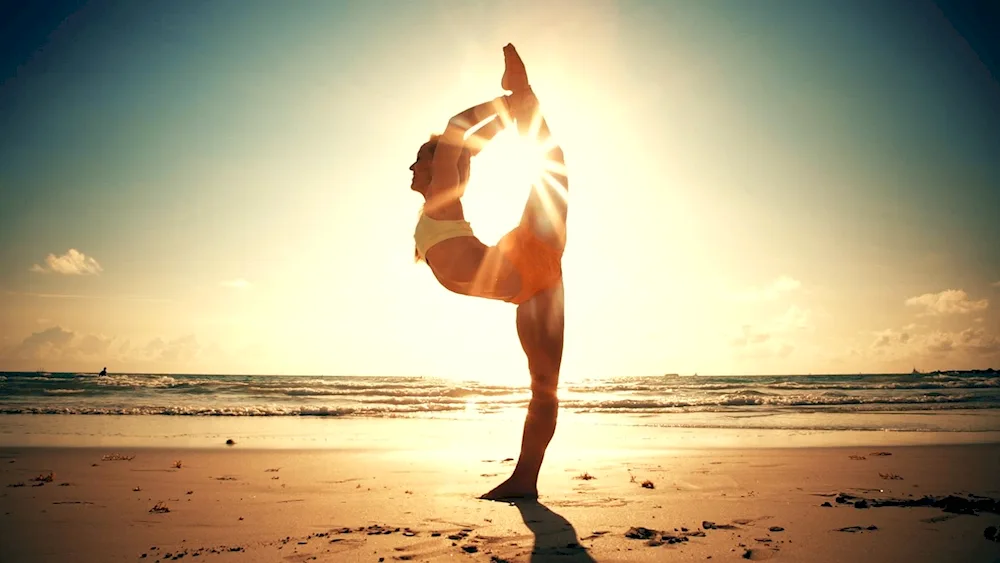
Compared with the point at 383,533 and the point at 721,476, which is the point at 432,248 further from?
the point at 721,476

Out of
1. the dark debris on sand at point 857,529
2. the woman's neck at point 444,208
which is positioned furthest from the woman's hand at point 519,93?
the dark debris on sand at point 857,529

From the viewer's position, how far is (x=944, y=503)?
4570 millimetres

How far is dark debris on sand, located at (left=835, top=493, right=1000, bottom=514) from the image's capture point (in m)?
4.37

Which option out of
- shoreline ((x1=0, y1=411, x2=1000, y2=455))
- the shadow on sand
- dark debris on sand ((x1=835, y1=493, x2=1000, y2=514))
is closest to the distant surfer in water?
the shadow on sand

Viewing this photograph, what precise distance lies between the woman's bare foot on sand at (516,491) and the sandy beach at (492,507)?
0.18 m

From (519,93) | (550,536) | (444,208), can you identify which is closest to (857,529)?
(550,536)

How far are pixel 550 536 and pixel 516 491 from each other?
1259 mm

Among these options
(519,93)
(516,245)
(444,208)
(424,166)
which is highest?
(519,93)

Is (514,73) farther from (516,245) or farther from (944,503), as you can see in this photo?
(944,503)

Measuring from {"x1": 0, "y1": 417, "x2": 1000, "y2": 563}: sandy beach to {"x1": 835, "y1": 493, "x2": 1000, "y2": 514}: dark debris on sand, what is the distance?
0.05ft

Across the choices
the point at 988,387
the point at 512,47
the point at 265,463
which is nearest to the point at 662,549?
the point at 512,47

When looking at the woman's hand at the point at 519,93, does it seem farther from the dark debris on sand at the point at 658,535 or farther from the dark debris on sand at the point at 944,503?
the dark debris on sand at the point at 944,503

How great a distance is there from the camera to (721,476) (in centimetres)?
621

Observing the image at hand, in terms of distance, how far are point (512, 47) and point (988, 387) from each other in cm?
3594
